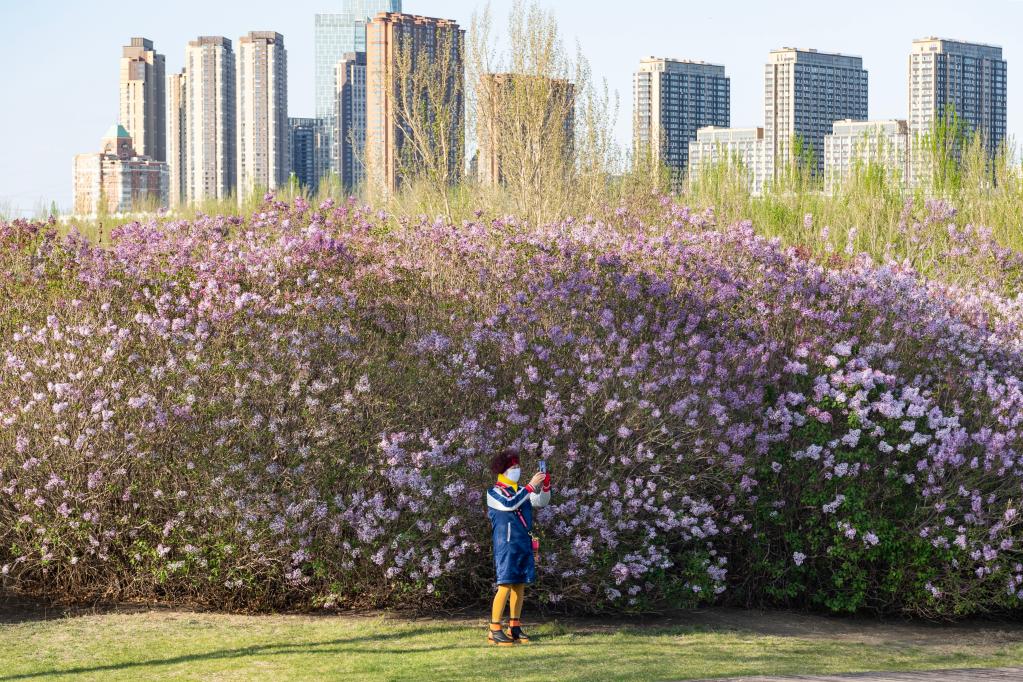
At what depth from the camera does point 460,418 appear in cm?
888

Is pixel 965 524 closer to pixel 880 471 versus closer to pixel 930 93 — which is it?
pixel 880 471

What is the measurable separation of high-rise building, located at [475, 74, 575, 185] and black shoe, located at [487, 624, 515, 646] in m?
12.3

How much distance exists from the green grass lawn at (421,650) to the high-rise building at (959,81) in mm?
112600

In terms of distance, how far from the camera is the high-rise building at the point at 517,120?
763 inches

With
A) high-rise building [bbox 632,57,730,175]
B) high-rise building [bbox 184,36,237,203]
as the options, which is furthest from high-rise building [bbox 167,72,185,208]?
high-rise building [bbox 632,57,730,175]

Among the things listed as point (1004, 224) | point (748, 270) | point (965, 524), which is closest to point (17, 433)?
point (748, 270)

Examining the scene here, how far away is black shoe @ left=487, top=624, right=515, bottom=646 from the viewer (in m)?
7.81

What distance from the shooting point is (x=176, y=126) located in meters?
181

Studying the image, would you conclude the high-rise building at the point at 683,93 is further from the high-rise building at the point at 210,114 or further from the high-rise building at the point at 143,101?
the high-rise building at the point at 143,101

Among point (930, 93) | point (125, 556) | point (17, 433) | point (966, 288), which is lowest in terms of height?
point (125, 556)

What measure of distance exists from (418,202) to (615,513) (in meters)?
10.7

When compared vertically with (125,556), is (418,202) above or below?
above

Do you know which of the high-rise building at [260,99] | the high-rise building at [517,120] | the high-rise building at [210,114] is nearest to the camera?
the high-rise building at [517,120]

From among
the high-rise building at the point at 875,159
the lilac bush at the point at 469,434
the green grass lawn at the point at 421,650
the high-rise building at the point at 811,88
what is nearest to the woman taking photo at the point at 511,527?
the green grass lawn at the point at 421,650
